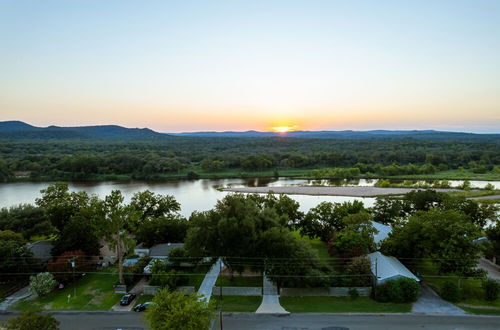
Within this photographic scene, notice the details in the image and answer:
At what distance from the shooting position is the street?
1502 centimetres

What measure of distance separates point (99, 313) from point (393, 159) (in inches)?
3199

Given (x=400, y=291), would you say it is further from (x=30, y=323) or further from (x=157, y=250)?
(x=30, y=323)

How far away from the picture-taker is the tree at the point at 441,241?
1803 centimetres

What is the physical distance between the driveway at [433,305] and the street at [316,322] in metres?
0.46

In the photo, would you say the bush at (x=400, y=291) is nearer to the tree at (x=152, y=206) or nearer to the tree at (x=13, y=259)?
the tree at (x=152, y=206)

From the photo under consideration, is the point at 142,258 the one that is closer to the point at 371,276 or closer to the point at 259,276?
the point at 259,276

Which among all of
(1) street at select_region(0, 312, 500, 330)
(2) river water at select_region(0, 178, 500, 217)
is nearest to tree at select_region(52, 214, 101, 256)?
(1) street at select_region(0, 312, 500, 330)

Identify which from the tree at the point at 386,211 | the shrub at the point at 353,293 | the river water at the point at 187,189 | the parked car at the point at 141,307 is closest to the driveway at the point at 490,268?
the tree at the point at 386,211

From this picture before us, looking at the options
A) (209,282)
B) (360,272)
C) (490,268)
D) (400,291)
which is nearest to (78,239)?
(209,282)

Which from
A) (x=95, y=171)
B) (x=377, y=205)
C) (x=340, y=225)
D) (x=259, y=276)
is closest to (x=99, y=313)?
(x=259, y=276)

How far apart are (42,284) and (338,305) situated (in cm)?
1608

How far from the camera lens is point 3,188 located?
56.0 metres

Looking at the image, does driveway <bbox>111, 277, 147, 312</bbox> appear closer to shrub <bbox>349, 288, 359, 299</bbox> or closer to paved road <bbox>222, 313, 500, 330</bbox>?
paved road <bbox>222, 313, 500, 330</bbox>

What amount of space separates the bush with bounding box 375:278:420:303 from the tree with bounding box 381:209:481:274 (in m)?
2.42
